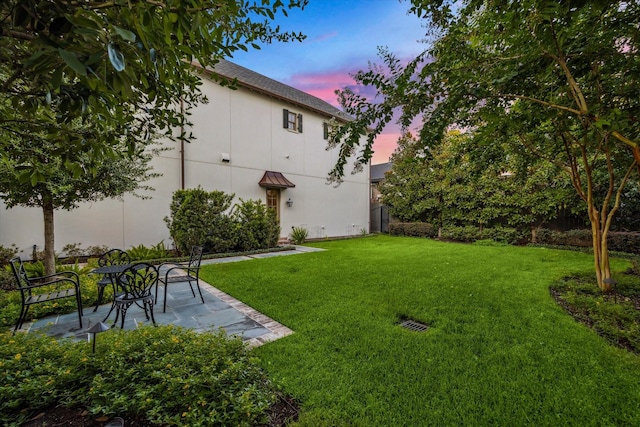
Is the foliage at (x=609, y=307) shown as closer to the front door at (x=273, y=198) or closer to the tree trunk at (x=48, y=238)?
the tree trunk at (x=48, y=238)

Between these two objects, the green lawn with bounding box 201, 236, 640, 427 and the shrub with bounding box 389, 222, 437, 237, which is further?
the shrub with bounding box 389, 222, 437, 237

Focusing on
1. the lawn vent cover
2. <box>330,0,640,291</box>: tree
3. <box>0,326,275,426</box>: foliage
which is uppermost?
<box>330,0,640,291</box>: tree

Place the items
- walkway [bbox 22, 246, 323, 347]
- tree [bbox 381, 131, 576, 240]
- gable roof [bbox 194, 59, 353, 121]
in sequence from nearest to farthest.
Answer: walkway [bbox 22, 246, 323, 347], tree [bbox 381, 131, 576, 240], gable roof [bbox 194, 59, 353, 121]

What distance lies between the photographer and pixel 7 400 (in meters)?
1.78

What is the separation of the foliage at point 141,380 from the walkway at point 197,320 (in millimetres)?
612

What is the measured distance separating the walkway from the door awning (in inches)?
283

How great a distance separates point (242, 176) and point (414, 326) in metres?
9.08

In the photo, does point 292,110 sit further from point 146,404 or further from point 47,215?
point 146,404

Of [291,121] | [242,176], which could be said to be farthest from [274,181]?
[291,121]

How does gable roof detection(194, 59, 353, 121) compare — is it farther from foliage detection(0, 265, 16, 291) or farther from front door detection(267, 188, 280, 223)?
foliage detection(0, 265, 16, 291)

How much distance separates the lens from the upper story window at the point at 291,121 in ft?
39.9

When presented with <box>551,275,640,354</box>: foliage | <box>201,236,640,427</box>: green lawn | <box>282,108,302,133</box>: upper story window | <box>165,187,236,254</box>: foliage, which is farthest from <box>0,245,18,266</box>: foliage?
<box>551,275,640,354</box>: foliage

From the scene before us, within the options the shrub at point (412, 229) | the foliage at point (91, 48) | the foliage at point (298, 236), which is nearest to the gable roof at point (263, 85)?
the foliage at point (298, 236)

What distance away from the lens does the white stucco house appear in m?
7.77
